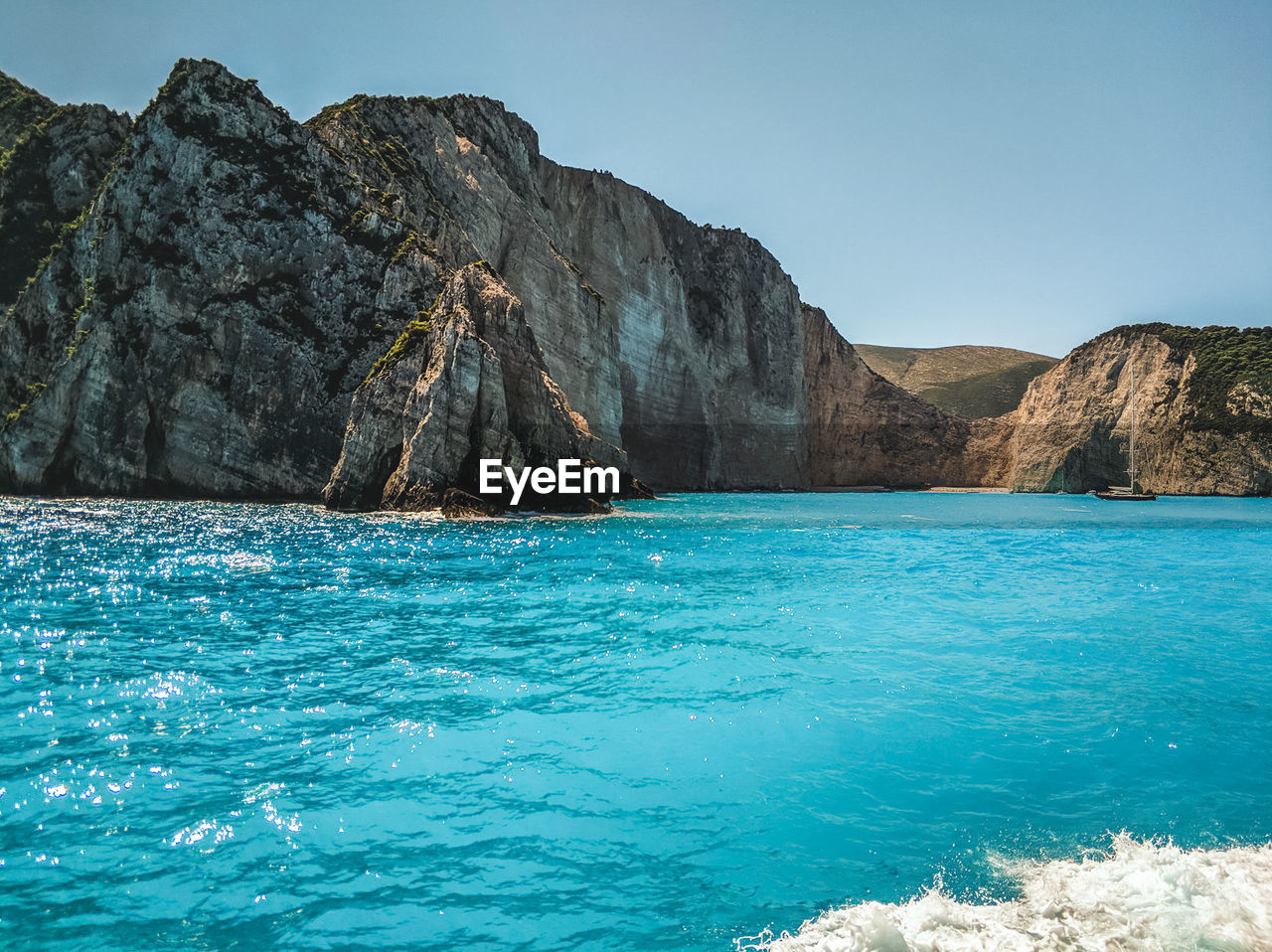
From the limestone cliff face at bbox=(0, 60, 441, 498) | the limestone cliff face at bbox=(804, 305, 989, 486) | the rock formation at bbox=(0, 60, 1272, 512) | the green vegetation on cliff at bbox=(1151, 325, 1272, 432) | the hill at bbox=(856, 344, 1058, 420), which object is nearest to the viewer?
the rock formation at bbox=(0, 60, 1272, 512)

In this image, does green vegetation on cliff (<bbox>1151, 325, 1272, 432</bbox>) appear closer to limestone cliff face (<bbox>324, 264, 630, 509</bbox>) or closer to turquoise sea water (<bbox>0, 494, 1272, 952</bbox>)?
limestone cliff face (<bbox>324, 264, 630, 509</bbox>)

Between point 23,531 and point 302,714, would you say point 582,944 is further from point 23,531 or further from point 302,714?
point 23,531

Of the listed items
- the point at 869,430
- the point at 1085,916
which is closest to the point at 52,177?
the point at 1085,916

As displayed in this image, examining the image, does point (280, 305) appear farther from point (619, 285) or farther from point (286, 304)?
point (619, 285)

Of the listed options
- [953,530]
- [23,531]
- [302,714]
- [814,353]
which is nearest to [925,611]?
[302,714]

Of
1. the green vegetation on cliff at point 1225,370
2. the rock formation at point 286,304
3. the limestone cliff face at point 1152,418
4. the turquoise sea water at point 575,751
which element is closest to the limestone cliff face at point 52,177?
the rock formation at point 286,304

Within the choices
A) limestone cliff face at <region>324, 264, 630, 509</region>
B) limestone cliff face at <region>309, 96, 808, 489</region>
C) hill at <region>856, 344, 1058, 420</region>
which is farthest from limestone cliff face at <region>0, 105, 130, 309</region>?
hill at <region>856, 344, 1058, 420</region>
